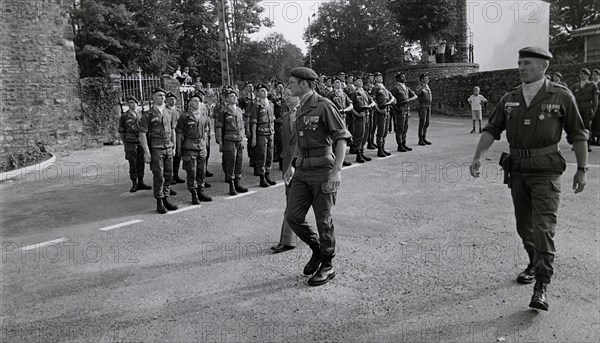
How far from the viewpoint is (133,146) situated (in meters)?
10.4

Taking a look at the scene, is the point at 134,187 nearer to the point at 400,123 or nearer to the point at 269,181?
the point at 269,181

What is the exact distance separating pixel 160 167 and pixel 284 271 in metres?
3.55

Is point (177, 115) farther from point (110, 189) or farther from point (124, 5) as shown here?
point (124, 5)

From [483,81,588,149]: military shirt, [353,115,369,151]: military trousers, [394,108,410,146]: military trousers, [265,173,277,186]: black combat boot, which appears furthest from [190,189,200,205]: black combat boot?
[394,108,410,146]: military trousers

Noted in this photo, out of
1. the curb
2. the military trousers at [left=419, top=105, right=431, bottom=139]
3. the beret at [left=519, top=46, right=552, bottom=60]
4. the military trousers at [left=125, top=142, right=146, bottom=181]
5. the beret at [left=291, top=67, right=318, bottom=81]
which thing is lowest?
the curb

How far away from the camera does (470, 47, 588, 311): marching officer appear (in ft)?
14.1

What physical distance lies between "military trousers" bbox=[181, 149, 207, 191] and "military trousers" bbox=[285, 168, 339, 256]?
3933mm

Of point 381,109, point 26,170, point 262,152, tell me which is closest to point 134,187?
point 262,152

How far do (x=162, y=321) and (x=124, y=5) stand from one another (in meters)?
35.4

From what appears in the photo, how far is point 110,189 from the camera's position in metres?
10.4

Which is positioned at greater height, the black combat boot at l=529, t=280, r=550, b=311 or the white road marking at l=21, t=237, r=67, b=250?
the black combat boot at l=529, t=280, r=550, b=311

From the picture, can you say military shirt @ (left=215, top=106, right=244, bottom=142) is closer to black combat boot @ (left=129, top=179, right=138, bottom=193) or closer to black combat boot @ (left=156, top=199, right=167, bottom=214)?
black combat boot @ (left=156, top=199, right=167, bottom=214)

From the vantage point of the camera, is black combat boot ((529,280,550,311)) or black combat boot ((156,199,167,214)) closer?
black combat boot ((529,280,550,311))

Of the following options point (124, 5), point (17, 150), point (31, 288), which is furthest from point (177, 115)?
point (124, 5)
